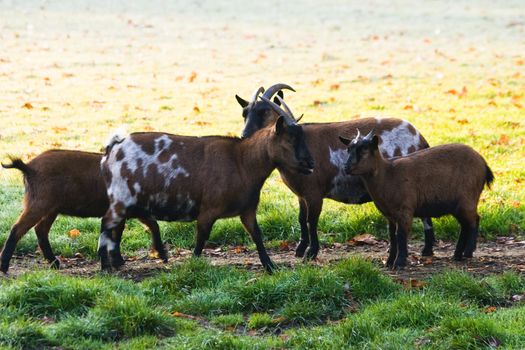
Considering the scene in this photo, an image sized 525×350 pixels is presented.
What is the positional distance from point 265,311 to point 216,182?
1.77m

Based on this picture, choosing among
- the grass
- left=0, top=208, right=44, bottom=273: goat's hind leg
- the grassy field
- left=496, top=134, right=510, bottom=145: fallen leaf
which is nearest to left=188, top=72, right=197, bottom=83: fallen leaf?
the grassy field

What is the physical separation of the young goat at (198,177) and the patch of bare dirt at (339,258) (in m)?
0.42

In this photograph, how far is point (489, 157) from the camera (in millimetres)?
13555

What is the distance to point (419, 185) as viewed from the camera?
930cm

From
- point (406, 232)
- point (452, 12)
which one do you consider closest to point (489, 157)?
point (406, 232)

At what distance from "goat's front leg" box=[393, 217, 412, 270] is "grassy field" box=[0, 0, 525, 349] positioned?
762 millimetres

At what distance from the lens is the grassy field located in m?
7.23

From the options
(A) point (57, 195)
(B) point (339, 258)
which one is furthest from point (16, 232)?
(B) point (339, 258)

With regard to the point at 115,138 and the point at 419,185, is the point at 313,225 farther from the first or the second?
the point at 115,138

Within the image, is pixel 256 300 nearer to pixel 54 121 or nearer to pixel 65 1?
pixel 54 121

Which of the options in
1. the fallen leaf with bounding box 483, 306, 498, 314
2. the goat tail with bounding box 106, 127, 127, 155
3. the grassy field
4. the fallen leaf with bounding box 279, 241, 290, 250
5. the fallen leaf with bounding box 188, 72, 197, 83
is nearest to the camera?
the grassy field

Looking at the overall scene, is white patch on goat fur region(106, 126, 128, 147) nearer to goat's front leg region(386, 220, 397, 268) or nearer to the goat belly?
goat's front leg region(386, 220, 397, 268)

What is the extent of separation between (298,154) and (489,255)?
234 centimetres

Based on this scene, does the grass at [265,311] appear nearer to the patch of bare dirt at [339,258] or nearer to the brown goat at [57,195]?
the patch of bare dirt at [339,258]
